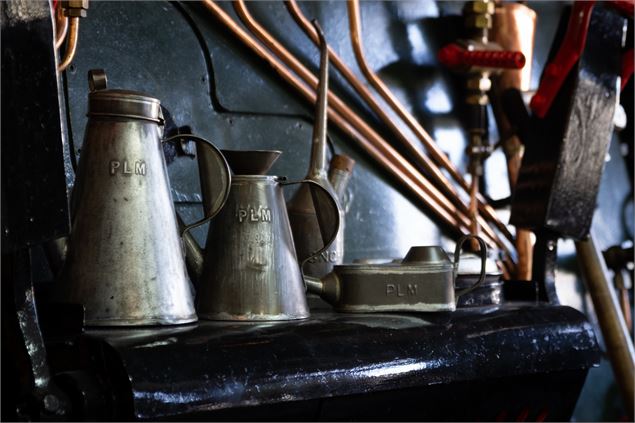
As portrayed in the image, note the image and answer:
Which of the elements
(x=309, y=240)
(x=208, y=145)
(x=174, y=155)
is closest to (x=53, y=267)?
(x=208, y=145)

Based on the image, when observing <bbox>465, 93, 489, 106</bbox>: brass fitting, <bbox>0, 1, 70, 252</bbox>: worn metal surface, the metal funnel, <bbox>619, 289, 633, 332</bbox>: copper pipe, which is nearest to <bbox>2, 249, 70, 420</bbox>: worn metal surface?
<bbox>0, 1, 70, 252</bbox>: worn metal surface

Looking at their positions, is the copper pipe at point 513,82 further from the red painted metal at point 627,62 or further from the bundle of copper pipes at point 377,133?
the red painted metal at point 627,62

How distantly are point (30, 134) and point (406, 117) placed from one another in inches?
50.1

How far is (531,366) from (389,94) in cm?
84

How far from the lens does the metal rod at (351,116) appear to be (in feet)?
6.30

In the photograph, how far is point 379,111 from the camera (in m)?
2.14

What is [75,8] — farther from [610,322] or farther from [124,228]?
[610,322]

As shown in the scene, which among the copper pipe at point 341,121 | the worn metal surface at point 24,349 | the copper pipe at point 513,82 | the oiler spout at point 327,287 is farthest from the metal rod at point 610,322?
the worn metal surface at point 24,349

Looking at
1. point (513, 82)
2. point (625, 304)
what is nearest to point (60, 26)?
point (513, 82)

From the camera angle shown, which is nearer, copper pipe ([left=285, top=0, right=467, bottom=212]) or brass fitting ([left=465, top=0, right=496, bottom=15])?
copper pipe ([left=285, top=0, right=467, bottom=212])

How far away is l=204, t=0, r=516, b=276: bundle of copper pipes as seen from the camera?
76.7 inches

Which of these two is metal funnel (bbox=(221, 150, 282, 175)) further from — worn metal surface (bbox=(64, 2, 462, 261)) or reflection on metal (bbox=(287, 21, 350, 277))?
worn metal surface (bbox=(64, 2, 462, 261))

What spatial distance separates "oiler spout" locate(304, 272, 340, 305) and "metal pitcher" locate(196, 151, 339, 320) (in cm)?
9

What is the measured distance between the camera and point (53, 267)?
127 centimetres
